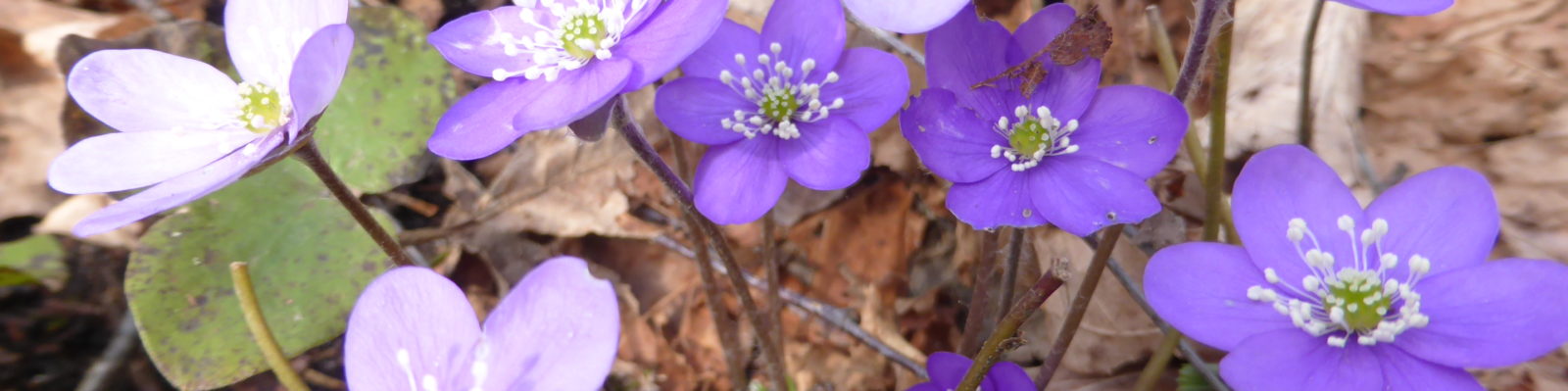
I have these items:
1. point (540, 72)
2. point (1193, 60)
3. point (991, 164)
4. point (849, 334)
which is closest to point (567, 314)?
point (540, 72)

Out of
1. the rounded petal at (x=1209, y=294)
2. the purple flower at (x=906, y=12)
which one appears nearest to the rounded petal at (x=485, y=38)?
the purple flower at (x=906, y=12)

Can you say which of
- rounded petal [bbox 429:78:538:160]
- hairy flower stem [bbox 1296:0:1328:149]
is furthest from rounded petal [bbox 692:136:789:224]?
hairy flower stem [bbox 1296:0:1328:149]

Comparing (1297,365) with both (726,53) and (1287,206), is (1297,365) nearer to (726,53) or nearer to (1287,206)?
(1287,206)

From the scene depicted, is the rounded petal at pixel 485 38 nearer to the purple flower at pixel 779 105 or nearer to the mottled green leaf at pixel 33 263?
the purple flower at pixel 779 105

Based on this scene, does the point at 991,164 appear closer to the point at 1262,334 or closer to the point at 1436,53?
the point at 1262,334

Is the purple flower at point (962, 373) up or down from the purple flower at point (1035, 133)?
down

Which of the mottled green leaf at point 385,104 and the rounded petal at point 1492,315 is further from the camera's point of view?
the mottled green leaf at point 385,104

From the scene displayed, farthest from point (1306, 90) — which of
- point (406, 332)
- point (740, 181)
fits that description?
point (406, 332)
